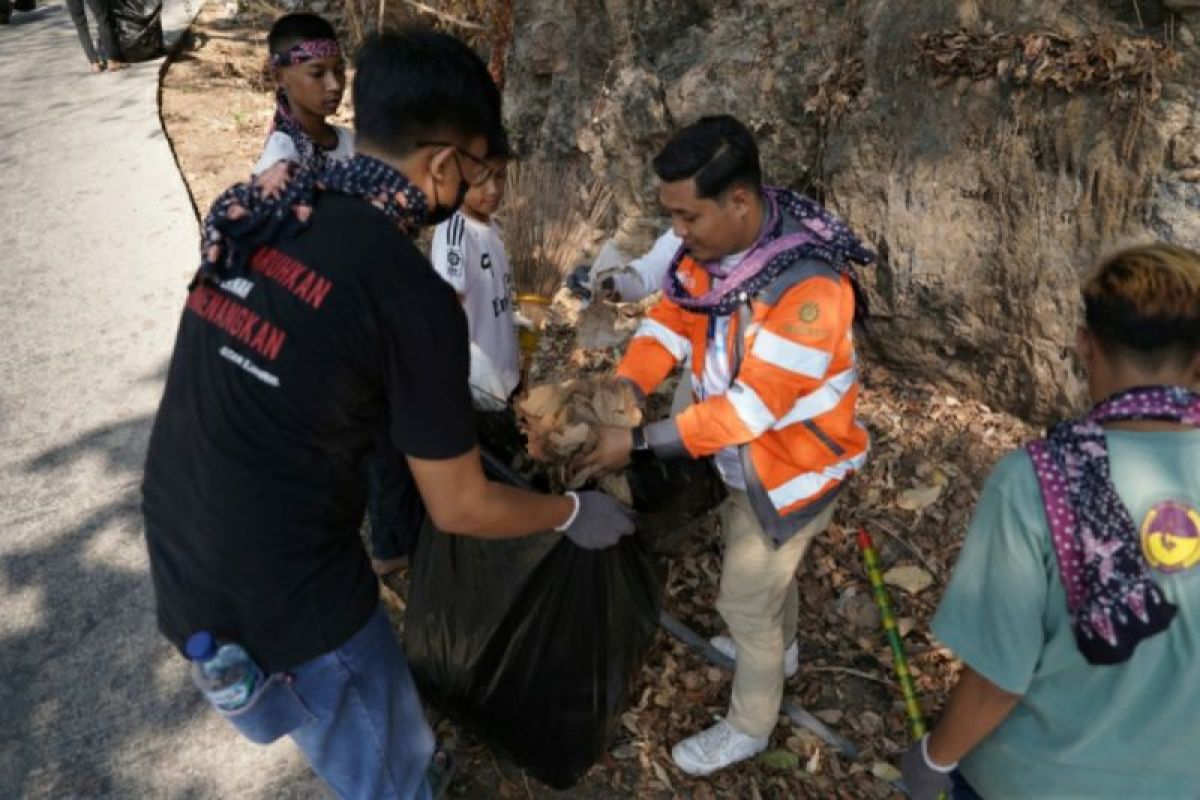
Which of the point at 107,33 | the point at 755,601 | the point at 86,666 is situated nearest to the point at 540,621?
the point at 755,601

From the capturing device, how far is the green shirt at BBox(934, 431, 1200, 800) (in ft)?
3.82

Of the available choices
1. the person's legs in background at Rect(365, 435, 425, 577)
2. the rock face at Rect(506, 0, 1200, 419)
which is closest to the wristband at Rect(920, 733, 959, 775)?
the person's legs in background at Rect(365, 435, 425, 577)

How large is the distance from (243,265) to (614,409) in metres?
0.97

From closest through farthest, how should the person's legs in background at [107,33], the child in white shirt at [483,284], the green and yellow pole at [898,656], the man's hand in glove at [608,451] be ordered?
the man's hand in glove at [608,451] < the green and yellow pole at [898,656] < the child in white shirt at [483,284] < the person's legs in background at [107,33]

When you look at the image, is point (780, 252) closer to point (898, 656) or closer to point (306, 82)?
point (898, 656)

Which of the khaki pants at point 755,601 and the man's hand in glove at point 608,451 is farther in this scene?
the khaki pants at point 755,601

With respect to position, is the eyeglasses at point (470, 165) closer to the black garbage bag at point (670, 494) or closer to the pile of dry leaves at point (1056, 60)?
the black garbage bag at point (670, 494)

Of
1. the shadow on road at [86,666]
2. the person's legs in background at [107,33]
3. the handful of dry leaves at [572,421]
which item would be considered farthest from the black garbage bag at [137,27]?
the handful of dry leaves at [572,421]

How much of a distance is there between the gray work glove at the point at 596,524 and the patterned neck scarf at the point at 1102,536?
0.93 meters

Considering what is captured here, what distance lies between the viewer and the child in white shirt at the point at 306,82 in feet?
9.98

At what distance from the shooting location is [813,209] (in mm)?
1960

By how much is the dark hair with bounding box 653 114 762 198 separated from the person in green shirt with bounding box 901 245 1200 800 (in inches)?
31.2

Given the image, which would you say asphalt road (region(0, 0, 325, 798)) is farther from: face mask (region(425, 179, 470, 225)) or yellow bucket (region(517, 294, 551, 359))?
face mask (region(425, 179, 470, 225))

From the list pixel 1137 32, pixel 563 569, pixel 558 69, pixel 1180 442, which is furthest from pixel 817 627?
pixel 558 69
